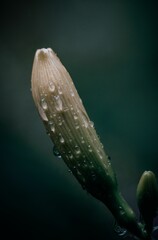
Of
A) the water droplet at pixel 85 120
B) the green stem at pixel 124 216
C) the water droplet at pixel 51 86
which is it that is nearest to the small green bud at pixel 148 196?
the green stem at pixel 124 216

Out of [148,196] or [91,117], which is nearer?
[148,196]

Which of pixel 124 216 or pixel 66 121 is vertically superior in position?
pixel 66 121

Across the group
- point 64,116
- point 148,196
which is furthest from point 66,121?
point 148,196

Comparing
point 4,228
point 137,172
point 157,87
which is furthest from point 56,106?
point 4,228

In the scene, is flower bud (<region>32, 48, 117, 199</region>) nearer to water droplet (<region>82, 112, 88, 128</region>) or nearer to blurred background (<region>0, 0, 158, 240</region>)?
water droplet (<region>82, 112, 88, 128</region>)

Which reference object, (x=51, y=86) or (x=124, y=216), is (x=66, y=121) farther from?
(x=124, y=216)

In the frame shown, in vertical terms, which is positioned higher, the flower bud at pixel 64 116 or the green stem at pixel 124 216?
the flower bud at pixel 64 116

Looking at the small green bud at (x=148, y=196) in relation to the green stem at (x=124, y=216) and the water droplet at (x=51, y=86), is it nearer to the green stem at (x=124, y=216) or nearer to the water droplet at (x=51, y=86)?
the green stem at (x=124, y=216)

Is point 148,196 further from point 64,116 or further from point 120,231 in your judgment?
point 64,116

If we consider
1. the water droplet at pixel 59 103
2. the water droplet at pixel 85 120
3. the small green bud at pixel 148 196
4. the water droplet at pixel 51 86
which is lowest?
the small green bud at pixel 148 196

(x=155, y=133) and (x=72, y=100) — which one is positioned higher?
(x=72, y=100)

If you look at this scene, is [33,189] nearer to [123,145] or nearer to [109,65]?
[123,145]
